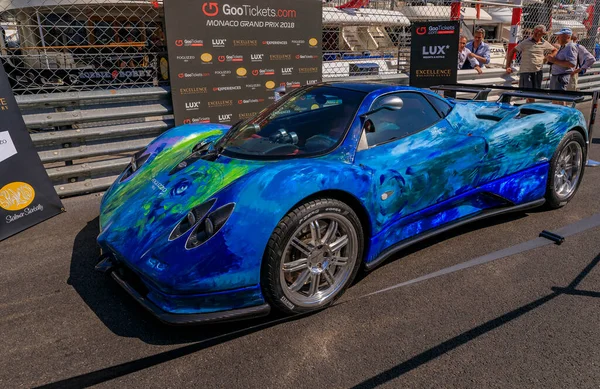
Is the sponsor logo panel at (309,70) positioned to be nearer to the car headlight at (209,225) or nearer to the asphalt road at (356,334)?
the asphalt road at (356,334)

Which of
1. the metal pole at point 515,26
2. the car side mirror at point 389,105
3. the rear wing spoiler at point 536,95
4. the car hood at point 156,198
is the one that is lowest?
the car hood at point 156,198

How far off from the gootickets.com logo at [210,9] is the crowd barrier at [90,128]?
110cm

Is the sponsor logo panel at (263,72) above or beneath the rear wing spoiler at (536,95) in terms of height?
above

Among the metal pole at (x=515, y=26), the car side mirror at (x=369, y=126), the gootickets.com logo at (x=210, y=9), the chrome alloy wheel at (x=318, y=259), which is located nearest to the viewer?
the chrome alloy wheel at (x=318, y=259)

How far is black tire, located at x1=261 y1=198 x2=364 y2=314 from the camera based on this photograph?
2533 mm

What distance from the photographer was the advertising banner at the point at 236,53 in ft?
18.7

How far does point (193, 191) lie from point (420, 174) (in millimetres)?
1562

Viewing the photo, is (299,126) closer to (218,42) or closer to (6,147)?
(6,147)

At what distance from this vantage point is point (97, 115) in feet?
17.1

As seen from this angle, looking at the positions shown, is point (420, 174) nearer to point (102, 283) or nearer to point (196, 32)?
point (102, 283)

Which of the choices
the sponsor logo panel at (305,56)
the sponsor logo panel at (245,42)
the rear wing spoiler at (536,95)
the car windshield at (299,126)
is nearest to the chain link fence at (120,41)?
the sponsor logo panel at (305,56)

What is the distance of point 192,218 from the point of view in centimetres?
259

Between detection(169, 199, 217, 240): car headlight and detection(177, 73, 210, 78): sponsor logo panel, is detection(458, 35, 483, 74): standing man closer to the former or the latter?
detection(177, 73, 210, 78): sponsor logo panel

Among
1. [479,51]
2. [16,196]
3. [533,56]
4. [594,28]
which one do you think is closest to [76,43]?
[16,196]
